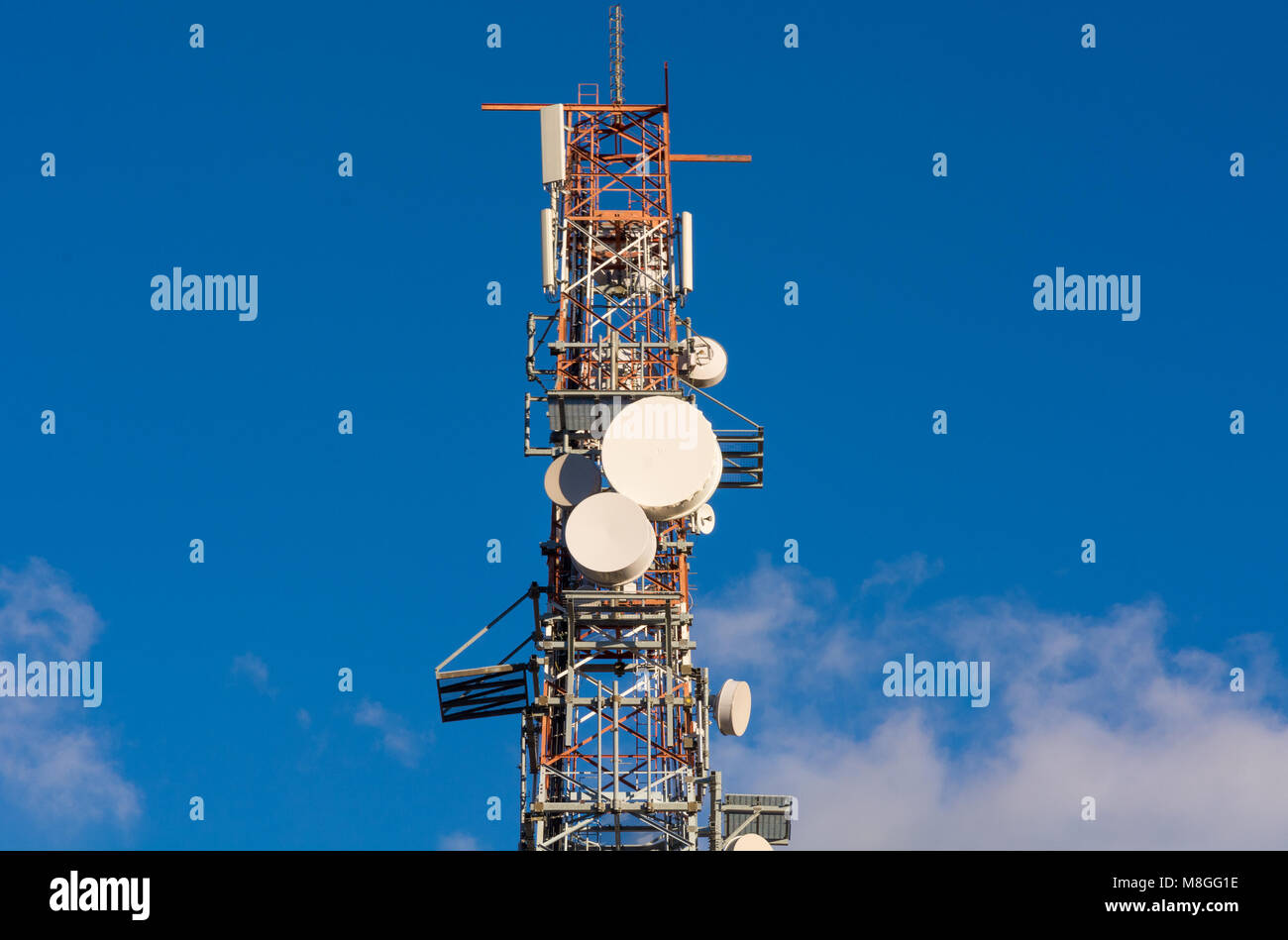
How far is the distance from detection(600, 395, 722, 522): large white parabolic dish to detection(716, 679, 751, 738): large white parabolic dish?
6059 mm

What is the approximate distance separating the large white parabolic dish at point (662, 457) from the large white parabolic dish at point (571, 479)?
10.4 feet

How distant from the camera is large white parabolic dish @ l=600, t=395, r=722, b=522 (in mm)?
67500

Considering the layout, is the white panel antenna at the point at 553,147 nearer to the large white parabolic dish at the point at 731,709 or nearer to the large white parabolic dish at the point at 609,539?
the large white parabolic dish at the point at 609,539

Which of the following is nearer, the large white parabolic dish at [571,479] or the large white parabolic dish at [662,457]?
the large white parabolic dish at [662,457]

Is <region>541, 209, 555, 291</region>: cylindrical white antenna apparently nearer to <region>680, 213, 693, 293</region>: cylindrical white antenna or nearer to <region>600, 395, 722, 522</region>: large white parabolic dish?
<region>680, 213, 693, 293</region>: cylindrical white antenna

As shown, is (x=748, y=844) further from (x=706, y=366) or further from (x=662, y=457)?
(x=706, y=366)

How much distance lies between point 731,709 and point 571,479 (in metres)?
9.59

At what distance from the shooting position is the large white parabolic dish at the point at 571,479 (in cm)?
7062

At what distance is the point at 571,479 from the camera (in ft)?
233
